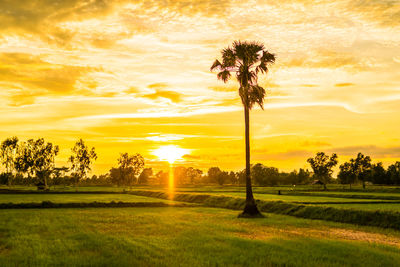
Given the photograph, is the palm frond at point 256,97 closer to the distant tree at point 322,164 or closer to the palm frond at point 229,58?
the palm frond at point 229,58

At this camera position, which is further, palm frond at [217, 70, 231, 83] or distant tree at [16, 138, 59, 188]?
distant tree at [16, 138, 59, 188]

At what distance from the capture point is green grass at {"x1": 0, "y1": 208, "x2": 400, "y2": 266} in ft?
57.7

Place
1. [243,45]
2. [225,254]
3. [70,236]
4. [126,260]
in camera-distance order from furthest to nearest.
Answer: [243,45] < [70,236] < [225,254] < [126,260]

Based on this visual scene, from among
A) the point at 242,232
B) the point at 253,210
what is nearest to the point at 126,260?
the point at 242,232

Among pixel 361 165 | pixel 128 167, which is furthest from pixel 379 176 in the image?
pixel 128 167

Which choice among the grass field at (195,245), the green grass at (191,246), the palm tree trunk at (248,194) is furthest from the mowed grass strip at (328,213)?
the palm tree trunk at (248,194)

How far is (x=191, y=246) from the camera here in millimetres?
21250

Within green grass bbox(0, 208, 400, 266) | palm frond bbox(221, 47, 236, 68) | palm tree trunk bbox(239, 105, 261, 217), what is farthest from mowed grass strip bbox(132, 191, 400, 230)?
palm frond bbox(221, 47, 236, 68)

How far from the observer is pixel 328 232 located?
1120 inches

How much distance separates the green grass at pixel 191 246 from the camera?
17578 millimetres

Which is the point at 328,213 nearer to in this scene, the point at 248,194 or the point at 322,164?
the point at 248,194

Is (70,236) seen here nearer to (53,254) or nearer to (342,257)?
(53,254)

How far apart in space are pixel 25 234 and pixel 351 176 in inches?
6282

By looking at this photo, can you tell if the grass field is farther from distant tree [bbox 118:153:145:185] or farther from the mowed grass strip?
distant tree [bbox 118:153:145:185]
